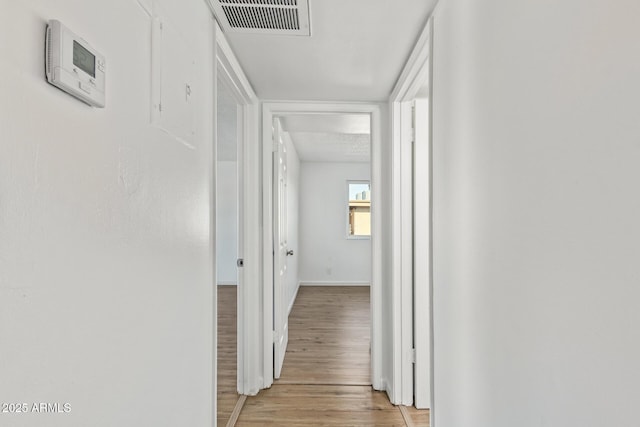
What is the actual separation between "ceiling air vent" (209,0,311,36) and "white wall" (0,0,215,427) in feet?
0.81

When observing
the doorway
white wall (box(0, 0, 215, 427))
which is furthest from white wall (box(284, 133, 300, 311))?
white wall (box(0, 0, 215, 427))

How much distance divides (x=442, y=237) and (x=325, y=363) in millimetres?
2029

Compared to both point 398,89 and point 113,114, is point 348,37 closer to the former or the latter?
point 398,89

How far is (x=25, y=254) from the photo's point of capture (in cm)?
53

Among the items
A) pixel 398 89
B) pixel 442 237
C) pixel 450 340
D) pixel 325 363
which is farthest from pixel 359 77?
pixel 325 363

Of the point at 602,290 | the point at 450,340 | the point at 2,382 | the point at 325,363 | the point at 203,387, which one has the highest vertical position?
the point at 602,290

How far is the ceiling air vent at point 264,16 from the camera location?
4.42 feet

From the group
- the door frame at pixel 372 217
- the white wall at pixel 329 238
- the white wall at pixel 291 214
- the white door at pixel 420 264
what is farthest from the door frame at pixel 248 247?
the white wall at pixel 329 238

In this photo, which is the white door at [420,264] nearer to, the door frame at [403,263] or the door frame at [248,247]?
the door frame at [403,263]

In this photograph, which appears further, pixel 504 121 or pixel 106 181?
pixel 504 121

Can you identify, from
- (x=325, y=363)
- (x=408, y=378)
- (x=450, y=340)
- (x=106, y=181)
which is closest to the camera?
(x=106, y=181)

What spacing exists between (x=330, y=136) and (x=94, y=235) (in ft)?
12.3

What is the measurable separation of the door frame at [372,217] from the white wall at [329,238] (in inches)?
142

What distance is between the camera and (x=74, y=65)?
61cm
